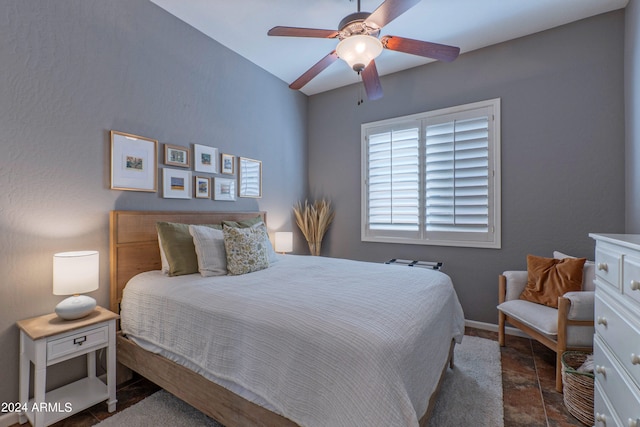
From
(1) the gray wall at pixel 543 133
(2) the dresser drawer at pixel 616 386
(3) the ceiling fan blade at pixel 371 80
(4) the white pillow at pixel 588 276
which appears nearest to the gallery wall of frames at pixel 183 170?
(3) the ceiling fan blade at pixel 371 80

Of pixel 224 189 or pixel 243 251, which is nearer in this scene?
pixel 243 251

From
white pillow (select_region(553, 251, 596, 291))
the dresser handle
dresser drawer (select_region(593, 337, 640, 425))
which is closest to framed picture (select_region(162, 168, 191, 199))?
dresser drawer (select_region(593, 337, 640, 425))

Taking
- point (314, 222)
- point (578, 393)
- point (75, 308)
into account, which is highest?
point (314, 222)

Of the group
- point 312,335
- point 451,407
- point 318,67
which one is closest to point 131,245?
point 312,335

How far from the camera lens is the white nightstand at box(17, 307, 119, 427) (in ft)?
5.32

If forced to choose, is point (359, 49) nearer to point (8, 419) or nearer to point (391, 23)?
point (391, 23)

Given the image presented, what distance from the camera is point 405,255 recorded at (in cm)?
366

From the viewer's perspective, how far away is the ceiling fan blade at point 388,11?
1672 millimetres

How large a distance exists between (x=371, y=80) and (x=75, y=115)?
89.8 inches

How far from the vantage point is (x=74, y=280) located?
1.79 metres

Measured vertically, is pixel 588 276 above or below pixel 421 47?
below

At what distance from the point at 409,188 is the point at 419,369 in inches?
103

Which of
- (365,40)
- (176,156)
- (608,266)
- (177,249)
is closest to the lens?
(608,266)

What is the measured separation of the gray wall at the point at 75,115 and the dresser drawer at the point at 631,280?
308 cm
